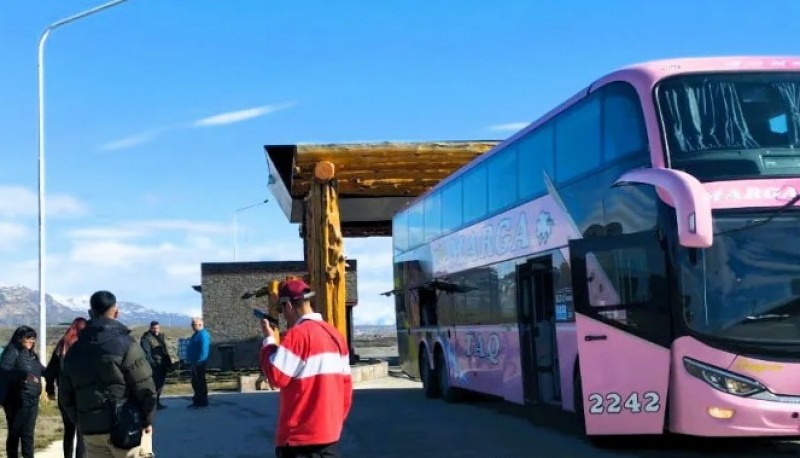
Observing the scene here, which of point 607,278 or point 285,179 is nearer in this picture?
point 607,278

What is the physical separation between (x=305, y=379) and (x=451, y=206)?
1166 centimetres

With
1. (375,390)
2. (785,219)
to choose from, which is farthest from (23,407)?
(375,390)

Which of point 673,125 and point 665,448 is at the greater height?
point 673,125

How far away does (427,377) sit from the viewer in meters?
19.8

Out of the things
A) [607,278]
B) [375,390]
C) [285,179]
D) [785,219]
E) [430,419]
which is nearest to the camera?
[785,219]

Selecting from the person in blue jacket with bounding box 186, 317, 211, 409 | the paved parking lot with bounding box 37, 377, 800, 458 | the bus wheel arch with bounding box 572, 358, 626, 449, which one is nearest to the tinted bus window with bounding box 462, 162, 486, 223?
the paved parking lot with bounding box 37, 377, 800, 458

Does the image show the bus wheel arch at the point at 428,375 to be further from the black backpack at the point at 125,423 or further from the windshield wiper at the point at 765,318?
the black backpack at the point at 125,423

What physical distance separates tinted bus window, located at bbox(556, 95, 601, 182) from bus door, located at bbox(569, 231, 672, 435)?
107 centimetres

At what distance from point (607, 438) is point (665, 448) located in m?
0.74

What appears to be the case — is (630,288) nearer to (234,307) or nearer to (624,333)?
(624,333)

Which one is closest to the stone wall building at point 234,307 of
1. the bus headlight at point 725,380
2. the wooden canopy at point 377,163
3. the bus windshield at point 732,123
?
the wooden canopy at point 377,163

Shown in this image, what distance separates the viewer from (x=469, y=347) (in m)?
16.6

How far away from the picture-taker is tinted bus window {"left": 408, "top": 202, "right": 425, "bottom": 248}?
1961 centimetres

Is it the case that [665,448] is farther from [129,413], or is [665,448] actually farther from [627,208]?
[129,413]
